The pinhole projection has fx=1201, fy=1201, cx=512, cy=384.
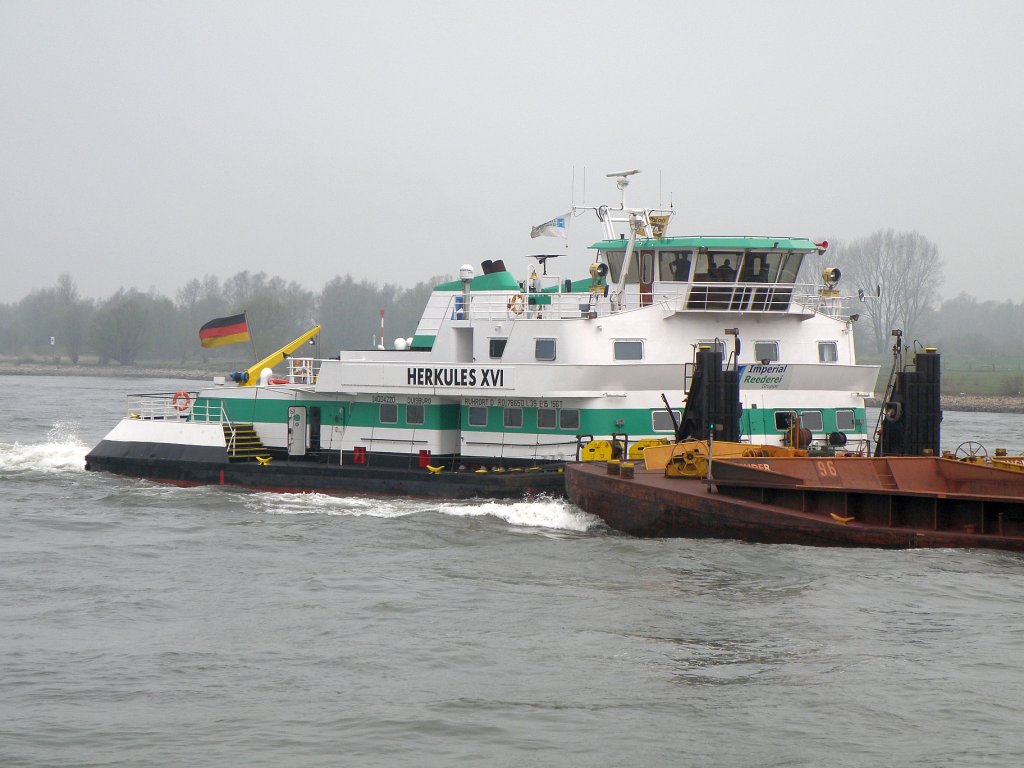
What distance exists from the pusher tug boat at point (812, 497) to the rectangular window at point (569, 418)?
2.13 m

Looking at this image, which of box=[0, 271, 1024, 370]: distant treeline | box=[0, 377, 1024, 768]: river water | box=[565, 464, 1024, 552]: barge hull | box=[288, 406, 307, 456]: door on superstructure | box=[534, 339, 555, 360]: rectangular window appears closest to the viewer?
box=[0, 377, 1024, 768]: river water

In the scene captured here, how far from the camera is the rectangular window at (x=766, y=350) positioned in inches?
856

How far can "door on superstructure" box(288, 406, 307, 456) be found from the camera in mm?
24416

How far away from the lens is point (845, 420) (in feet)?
71.9

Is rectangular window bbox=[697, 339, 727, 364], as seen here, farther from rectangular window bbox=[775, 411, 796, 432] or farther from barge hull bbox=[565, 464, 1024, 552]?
barge hull bbox=[565, 464, 1024, 552]

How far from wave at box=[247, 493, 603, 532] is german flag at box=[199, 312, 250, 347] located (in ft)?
15.7

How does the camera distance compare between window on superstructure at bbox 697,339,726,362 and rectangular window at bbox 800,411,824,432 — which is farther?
rectangular window at bbox 800,411,824,432

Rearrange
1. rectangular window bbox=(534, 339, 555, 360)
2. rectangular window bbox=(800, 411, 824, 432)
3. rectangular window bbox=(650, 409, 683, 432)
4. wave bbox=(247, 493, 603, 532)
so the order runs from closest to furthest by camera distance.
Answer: wave bbox=(247, 493, 603, 532), rectangular window bbox=(650, 409, 683, 432), rectangular window bbox=(534, 339, 555, 360), rectangular window bbox=(800, 411, 824, 432)

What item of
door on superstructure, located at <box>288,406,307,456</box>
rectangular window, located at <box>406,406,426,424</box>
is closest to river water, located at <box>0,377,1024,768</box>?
rectangular window, located at <box>406,406,426,424</box>

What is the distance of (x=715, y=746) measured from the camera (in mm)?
10141

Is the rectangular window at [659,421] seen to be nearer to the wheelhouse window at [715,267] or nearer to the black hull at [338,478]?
the black hull at [338,478]

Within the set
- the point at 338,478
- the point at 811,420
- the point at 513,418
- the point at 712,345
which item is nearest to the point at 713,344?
the point at 712,345

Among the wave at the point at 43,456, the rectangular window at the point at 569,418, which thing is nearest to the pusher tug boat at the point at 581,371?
the rectangular window at the point at 569,418

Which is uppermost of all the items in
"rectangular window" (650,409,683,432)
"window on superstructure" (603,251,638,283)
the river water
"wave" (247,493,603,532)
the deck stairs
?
"window on superstructure" (603,251,638,283)
